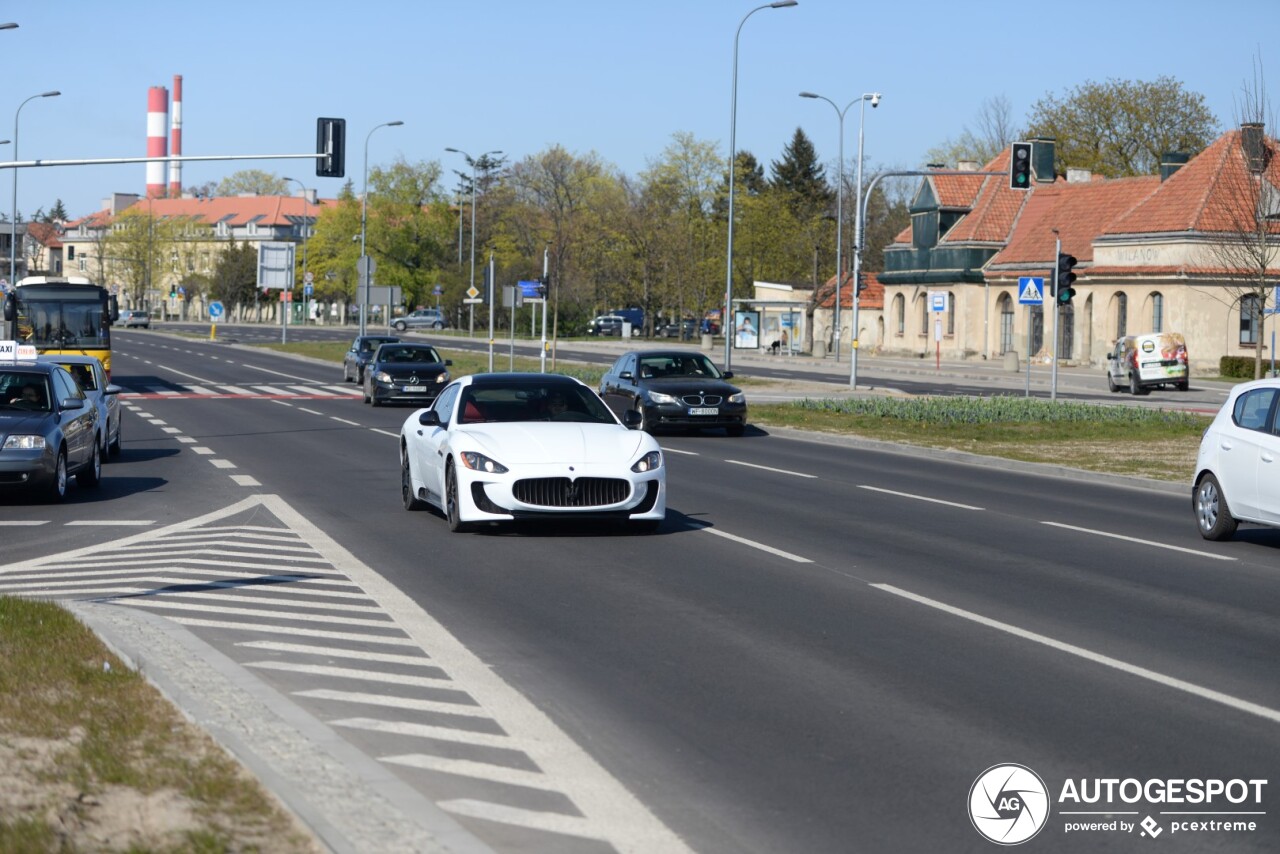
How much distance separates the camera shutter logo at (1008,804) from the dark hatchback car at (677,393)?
22.5 m

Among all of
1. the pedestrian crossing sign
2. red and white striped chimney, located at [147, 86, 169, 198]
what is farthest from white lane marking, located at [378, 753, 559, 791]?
red and white striped chimney, located at [147, 86, 169, 198]

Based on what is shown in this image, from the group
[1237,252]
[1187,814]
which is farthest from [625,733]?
[1237,252]

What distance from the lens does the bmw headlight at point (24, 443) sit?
55.2 feet

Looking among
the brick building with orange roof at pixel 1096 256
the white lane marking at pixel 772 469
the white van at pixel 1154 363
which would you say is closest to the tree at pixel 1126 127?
the brick building with orange roof at pixel 1096 256

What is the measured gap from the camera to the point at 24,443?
55.4 ft

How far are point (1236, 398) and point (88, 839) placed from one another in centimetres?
1273

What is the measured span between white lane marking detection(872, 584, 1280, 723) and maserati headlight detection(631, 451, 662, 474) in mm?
3194

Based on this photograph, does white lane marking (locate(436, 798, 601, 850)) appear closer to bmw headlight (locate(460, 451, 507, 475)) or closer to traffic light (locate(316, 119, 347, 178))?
bmw headlight (locate(460, 451, 507, 475))

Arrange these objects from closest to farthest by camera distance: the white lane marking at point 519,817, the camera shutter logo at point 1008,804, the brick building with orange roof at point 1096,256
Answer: the white lane marking at point 519,817 < the camera shutter logo at point 1008,804 < the brick building with orange roof at point 1096,256

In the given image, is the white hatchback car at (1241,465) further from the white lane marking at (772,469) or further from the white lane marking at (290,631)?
the white lane marking at (290,631)

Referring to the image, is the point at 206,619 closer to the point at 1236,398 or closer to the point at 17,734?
the point at 17,734

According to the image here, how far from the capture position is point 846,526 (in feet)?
52.5

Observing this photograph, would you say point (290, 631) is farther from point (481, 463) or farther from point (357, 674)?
point (481, 463)

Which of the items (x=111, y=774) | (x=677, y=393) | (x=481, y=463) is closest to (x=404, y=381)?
(x=677, y=393)
